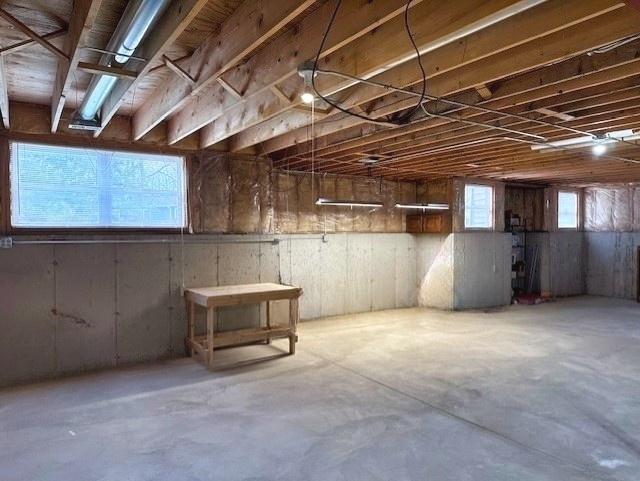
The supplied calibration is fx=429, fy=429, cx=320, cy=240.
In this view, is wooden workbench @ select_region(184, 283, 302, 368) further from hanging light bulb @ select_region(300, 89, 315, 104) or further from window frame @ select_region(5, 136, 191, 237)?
hanging light bulb @ select_region(300, 89, 315, 104)

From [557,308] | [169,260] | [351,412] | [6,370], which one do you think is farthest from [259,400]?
[557,308]

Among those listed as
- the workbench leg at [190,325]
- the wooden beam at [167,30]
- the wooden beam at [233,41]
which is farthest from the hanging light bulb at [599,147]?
the workbench leg at [190,325]

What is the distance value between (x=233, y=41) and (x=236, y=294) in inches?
103

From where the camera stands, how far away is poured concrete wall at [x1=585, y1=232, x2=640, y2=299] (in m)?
8.79

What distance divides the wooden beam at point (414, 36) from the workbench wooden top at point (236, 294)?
1.94 m

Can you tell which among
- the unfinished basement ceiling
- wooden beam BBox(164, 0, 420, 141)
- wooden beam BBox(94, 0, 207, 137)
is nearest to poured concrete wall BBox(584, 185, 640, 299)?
the unfinished basement ceiling

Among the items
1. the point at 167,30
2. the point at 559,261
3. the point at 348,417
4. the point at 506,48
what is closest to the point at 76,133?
the point at 167,30

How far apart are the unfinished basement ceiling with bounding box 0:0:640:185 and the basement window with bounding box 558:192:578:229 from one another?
4.20 metres

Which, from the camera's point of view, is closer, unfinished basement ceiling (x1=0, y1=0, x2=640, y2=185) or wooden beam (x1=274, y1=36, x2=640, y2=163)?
unfinished basement ceiling (x1=0, y1=0, x2=640, y2=185)

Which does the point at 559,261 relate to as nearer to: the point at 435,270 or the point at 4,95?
the point at 435,270

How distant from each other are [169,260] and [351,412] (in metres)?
2.68

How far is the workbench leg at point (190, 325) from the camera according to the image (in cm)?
478

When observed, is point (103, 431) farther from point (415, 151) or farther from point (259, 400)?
point (415, 151)

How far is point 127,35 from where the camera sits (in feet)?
6.96
